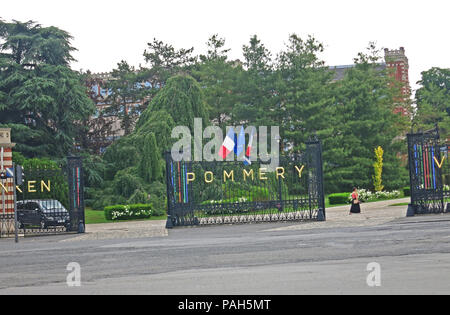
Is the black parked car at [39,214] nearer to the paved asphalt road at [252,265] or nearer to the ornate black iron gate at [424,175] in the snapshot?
the paved asphalt road at [252,265]

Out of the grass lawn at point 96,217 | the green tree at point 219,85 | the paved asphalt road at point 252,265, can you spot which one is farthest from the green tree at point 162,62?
the paved asphalt road at point 252,265

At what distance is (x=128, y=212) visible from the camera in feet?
121

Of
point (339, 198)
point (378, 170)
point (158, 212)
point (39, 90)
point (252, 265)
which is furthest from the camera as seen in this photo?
point (378, 170)

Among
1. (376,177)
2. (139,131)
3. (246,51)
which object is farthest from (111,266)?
(246,51)

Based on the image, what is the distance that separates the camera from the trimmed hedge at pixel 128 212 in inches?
1453

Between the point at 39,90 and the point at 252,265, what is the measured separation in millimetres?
38020

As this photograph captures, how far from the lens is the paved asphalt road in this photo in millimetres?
9297

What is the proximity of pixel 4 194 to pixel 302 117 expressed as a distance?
30.8 metres

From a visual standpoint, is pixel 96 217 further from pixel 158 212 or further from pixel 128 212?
pixel 158 212

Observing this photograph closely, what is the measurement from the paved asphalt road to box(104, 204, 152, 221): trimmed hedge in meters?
17.8

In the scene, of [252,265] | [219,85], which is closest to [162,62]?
[219,85]

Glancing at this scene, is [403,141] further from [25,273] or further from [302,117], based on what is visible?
[25,273]
